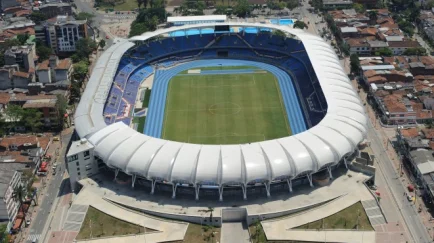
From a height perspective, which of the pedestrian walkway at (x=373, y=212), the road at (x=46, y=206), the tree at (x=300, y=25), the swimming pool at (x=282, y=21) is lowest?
the road at (x=46, y=206)

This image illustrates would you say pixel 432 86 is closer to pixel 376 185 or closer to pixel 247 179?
pixel 376 185

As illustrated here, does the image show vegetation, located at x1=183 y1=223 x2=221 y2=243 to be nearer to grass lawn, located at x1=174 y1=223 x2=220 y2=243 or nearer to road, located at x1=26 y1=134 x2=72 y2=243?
grass lawn, located at x1=174 y1=223 x2=220 y2=243

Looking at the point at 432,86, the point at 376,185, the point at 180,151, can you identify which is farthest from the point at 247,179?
the point at 432,86

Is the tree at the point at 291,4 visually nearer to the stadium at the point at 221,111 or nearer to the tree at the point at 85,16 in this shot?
the stadium at the point at 221,111

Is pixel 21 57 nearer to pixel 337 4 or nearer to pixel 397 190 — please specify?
pixel 397 190

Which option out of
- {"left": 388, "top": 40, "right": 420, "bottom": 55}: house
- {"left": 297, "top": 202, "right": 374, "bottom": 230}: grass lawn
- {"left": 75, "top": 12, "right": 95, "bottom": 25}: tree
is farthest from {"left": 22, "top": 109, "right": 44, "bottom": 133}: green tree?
{"left": 388, "top": 40, "right": 420, "bottom": 55}: house

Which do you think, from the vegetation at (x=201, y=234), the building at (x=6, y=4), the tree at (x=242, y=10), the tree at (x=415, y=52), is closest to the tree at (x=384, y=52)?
the tree at (x=415, y=52)
